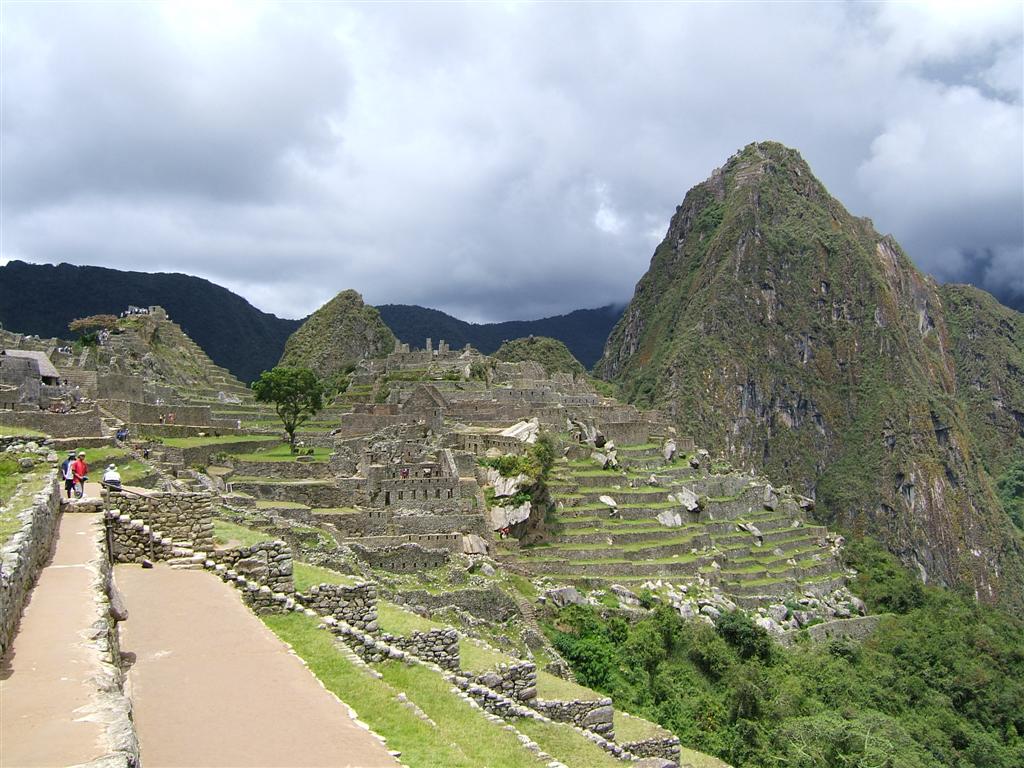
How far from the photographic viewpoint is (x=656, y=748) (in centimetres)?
1473

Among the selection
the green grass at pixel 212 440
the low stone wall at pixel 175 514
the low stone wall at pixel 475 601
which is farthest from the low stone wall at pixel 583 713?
the green grass at pixel 212 440

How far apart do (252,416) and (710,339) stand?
153143mm

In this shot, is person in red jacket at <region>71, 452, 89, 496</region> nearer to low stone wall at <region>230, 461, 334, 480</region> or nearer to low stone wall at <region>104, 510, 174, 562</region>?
low stone wall at <region>104, 510, 174, 562</region>

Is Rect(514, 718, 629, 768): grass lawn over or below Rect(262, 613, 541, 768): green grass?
below

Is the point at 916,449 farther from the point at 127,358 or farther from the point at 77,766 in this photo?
the point at 77,766

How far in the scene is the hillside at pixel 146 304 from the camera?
84.1 metres

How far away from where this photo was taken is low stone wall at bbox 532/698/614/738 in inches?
530

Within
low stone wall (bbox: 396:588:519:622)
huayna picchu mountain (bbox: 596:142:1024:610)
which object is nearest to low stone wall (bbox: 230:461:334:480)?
low stone wall (bbox: 396:588:519:622)

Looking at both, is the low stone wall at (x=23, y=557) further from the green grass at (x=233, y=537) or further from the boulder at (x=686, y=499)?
the boulder at (x=686, y=499)

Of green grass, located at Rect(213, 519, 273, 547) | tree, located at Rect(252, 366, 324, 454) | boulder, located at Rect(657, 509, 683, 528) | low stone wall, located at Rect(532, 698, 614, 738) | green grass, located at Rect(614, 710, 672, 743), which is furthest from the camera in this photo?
boulder, located at Rect(657, 509, 683, 528)

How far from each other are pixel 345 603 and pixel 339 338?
69.6 meters

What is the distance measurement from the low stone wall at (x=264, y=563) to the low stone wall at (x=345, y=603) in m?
0.34

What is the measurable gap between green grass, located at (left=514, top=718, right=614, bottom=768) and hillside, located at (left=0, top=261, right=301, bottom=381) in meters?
80.3

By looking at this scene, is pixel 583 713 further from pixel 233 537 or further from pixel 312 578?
pixel 233 537
